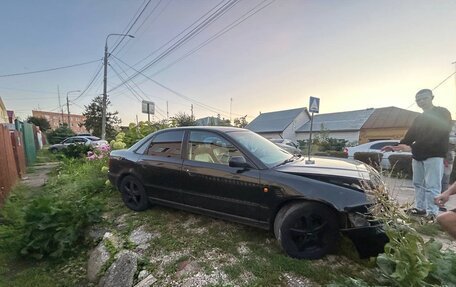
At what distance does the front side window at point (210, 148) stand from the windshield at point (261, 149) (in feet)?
0.53

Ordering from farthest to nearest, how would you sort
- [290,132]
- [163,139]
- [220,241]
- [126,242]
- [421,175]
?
1. [290,132]
2. [163,139]
3. [421,175]
4. [126,242]
5. [220,241]

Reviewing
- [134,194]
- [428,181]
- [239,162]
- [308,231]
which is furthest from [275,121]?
[308,231]

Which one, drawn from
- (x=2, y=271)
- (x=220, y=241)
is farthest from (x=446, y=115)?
(x=2, y=271)

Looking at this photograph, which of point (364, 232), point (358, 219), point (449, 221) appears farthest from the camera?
point (358, 219)

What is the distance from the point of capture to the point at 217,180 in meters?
3.23

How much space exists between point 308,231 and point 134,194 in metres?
2.90

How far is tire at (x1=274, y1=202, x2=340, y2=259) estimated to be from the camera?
2.62 metres

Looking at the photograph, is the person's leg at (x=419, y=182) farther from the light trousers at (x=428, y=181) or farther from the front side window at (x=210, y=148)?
the front side window at (x=210, y=148)

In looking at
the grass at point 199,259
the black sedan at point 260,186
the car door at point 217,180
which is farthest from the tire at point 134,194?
the car door at point 217,180

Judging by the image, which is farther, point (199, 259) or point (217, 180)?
point (217, 180)

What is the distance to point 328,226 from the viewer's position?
262 centimetres

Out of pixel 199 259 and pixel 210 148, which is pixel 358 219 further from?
pixel 210 148

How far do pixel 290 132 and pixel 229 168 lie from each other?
33.7 meters

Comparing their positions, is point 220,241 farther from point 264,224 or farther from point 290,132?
point 290,132
